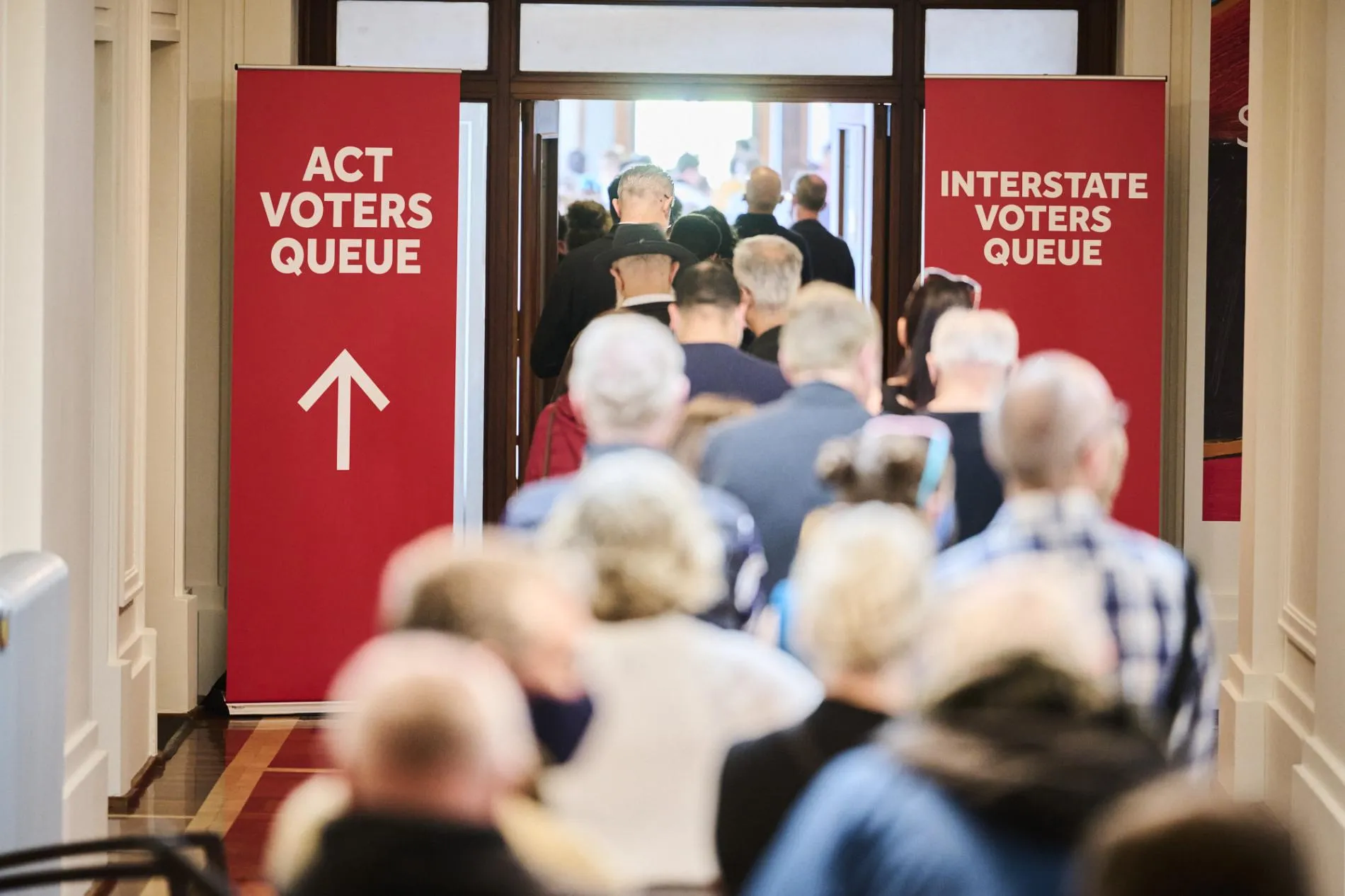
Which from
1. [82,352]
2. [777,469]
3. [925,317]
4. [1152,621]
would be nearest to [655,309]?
[925,317]

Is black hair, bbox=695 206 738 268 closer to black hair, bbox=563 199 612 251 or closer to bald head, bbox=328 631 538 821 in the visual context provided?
Answer: black hair, bbox=563 199 612 251

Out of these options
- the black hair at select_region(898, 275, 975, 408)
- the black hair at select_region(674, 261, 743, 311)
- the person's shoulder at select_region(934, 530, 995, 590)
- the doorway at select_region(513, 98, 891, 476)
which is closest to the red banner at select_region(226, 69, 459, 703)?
the doorway at select_region(513, 98, 891, 476)

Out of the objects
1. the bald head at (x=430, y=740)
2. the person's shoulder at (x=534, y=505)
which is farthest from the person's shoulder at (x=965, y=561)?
the bald head at (x=430, y=740)

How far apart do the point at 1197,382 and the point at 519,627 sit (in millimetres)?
5298

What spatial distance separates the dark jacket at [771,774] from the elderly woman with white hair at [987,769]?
155 mm

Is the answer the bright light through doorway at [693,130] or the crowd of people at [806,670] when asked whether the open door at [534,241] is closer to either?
the bright light through doorway at [693,130]

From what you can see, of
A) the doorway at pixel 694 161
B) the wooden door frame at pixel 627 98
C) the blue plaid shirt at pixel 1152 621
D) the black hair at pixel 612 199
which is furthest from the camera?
the doorway at pixel 694 161

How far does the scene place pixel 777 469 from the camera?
11.6ft

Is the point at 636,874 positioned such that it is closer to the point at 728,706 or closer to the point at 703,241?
the point at 728,706

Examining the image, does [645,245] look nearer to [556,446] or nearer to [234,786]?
[556,446]

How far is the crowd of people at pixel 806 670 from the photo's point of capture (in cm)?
176

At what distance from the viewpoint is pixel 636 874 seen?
246cm

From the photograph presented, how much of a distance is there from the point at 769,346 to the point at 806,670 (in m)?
1.95

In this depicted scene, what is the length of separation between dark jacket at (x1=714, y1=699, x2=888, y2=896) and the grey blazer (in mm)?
1171
